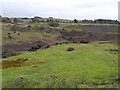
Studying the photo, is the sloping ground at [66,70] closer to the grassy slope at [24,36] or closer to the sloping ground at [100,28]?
the grassy slope at [24,36]

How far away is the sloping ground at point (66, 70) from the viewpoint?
113 ft

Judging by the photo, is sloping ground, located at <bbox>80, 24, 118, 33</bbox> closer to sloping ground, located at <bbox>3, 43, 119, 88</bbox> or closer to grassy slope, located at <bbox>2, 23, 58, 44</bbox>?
grassy slope, located at <bbox>2, 23, 58, 44</bbox>

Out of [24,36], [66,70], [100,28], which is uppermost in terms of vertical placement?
[100,28]

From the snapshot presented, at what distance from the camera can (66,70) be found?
129ft

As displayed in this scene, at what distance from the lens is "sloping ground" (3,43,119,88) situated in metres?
34.6

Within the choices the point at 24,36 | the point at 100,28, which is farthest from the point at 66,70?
the point at 100,28

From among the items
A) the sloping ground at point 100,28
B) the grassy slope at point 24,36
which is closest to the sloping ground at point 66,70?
the grassy slope at point 24,36

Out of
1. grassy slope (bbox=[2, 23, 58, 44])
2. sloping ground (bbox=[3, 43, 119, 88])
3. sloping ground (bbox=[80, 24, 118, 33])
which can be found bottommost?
sloping ground (bbox=[3, 43, 119, 88])

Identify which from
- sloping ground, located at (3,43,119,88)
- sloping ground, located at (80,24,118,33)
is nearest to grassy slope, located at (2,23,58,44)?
sloping ground, located at (80,24,118,33)

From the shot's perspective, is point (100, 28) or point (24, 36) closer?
point (24, 36)

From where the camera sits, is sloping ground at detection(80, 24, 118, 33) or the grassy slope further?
sloping ground at detection(80, 24, 118, 33)

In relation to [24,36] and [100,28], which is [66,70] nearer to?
[24,36]

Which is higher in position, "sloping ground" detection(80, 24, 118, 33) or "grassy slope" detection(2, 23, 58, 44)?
"sloping ground" detection(80, 24, 118, 33)

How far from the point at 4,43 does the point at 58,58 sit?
3149cm
